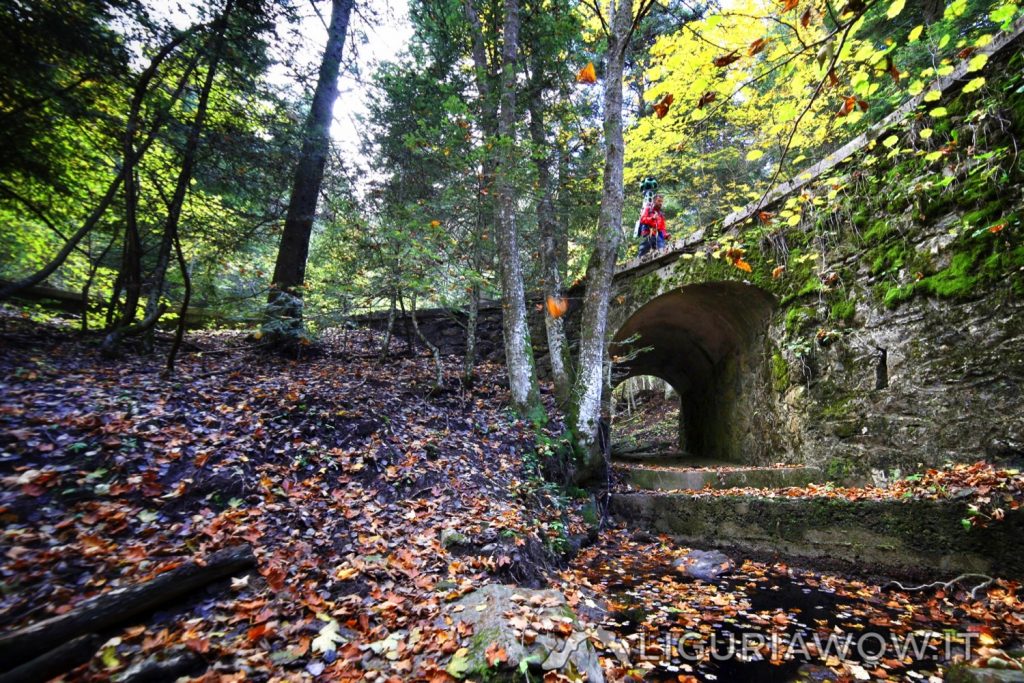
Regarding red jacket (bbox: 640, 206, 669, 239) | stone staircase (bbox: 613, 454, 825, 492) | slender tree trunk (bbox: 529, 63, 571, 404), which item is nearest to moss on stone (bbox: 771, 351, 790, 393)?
stone staircase (bbox: 613, 454, 825, 492)

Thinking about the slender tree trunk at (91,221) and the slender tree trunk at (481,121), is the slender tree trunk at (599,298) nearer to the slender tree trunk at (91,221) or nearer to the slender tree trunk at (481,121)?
the slender tree trunk at (481,121)

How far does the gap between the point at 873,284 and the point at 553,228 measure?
549 centimetres

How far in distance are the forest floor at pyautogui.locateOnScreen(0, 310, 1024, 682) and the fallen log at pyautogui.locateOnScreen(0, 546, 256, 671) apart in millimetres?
88

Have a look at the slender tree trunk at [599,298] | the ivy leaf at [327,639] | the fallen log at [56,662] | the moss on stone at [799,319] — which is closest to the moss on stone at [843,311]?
the moss on stone at [799,319]

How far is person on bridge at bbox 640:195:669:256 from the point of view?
9.09 m

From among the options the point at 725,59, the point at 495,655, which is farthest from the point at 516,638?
the point at 725,59

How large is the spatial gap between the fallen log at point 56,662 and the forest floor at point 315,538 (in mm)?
129

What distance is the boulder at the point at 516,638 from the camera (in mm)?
2574

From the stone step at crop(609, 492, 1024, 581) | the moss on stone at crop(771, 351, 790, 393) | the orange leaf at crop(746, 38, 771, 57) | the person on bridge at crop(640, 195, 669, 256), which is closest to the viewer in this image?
the orange leaf at crop(746, 38, 771, 57)

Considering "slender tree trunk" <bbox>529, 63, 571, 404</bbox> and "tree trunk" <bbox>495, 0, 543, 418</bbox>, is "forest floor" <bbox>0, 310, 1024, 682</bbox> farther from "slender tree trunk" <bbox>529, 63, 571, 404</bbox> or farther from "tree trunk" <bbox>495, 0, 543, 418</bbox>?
"slender tree trunk" <bbox>529, 63, 571, 404</bbox>

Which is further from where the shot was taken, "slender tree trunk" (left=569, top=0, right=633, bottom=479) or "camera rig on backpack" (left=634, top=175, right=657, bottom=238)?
"camera rig on backpack" (left=634, top=175, right=657, bottom=238)

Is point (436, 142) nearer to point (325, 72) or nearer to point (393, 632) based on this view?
point (325, 72)

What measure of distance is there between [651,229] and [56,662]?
944 centimetres

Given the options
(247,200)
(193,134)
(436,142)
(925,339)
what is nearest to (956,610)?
(925,339)
